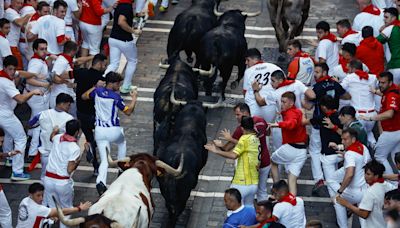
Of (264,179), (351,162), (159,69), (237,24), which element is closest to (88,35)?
(159,69)

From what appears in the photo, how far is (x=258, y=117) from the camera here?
17.6 m

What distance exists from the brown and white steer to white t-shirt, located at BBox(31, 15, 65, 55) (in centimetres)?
502

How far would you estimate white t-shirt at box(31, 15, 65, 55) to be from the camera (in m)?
20.7

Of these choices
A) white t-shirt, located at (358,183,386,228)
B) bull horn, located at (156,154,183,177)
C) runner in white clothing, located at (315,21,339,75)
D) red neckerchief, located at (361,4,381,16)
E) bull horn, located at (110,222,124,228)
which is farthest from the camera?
red neckerchief, located at (361,4,381,16)

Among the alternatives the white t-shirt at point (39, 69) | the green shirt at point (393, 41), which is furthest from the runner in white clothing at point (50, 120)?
the green shirt at point (393, 41)

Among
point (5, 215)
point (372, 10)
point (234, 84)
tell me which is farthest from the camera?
point (234, 84)

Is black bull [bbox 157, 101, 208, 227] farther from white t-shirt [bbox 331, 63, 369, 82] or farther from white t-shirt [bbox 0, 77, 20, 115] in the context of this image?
white t-shirt [bbox 331, 63, 369, 82]

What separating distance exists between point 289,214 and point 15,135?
19.2 feet

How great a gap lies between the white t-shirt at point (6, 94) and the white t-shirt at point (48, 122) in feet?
2.39

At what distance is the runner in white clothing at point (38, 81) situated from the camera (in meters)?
19.4

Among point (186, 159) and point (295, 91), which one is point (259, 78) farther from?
point (186, 159)

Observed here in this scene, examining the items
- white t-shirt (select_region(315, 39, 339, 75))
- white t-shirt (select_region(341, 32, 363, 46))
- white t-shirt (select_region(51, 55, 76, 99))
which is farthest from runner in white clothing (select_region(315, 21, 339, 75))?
white t-shirt (select_region(51, 55, 76, 99))

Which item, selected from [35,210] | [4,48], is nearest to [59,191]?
[35,210]

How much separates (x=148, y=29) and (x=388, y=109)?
873 centimetres
